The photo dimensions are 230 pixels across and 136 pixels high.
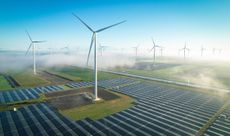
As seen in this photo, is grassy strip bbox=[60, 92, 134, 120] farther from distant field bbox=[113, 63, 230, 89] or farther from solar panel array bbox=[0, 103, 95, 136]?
distant field bbox=[113, 63, 230, 89]

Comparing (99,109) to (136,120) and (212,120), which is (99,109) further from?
(212,120)

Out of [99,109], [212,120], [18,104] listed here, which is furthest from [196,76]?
[18,104]

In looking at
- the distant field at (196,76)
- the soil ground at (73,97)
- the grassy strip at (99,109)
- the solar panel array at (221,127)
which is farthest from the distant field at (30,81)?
the solar panel array at (221,127)

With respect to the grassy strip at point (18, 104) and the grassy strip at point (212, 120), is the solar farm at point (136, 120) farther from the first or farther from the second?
the grassy strip at point (18, 104)

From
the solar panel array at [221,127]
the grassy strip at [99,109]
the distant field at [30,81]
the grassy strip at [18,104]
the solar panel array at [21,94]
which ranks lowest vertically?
the solar panel array at [221,127]

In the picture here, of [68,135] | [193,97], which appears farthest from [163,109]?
[68,135]

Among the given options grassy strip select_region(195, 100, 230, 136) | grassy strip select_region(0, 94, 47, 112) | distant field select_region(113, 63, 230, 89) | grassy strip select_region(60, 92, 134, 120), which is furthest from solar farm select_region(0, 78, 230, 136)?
distant field select_region(113, 63, 230, 89)
